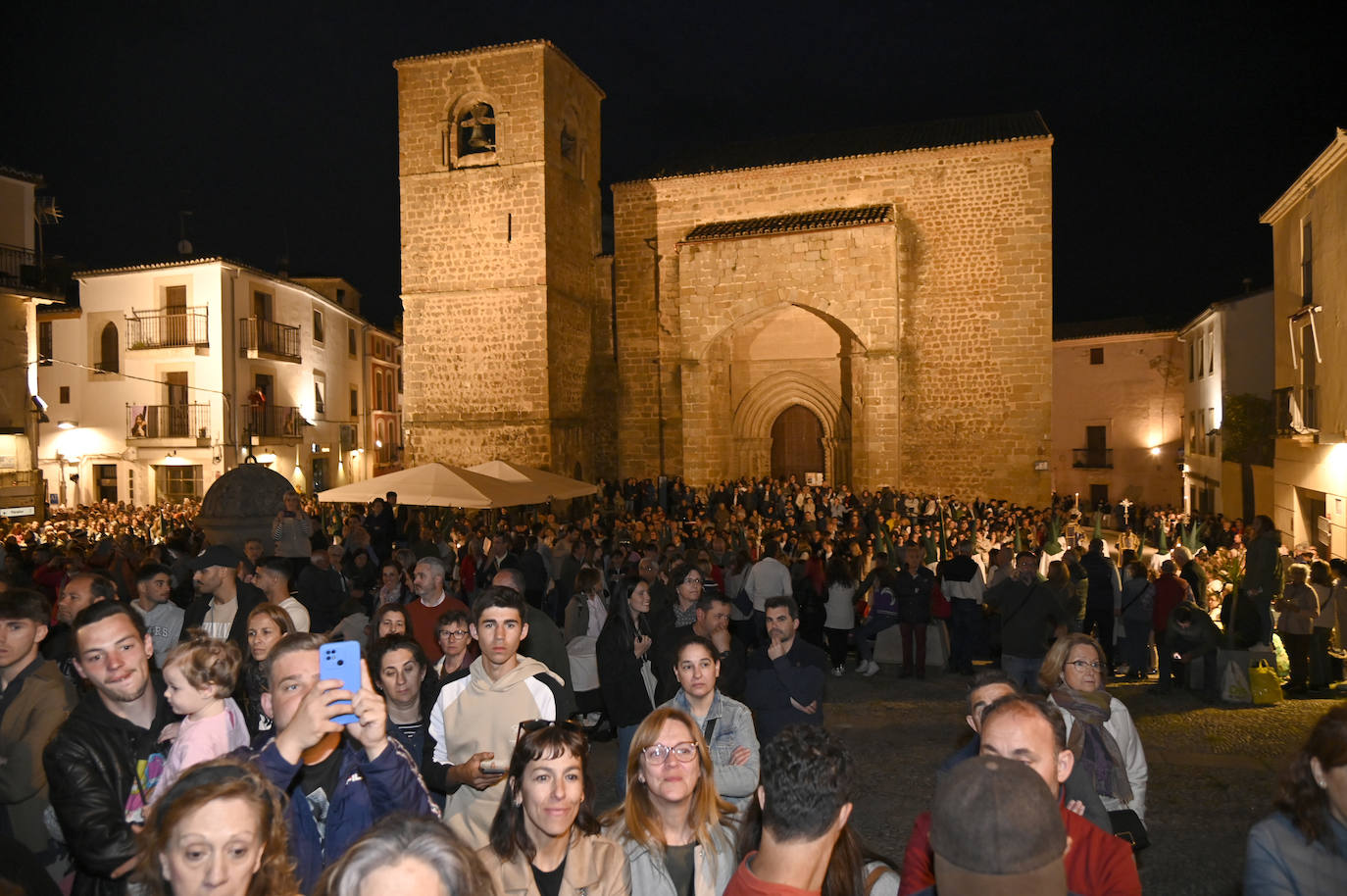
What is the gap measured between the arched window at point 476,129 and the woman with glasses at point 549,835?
20276 mm

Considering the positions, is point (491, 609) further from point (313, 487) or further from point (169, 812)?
point (313, 487)

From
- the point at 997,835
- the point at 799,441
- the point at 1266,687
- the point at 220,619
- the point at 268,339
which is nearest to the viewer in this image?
the point at 997,835

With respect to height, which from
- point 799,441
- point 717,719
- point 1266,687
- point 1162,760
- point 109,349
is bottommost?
point 1162,760

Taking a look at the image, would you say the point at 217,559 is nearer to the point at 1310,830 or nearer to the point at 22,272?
the point at 1310,830

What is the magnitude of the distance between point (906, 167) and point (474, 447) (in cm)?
1171

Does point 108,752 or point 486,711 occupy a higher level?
point 108,752

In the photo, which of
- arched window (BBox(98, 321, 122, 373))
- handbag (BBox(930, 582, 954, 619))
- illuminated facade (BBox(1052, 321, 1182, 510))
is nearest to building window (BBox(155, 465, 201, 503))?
arched window (BBox(98, 321, 122, 373))

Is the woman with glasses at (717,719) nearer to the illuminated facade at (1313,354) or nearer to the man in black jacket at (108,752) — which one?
the man in black jacket at (108,752)

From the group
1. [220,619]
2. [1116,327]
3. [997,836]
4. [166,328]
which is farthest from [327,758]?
[1116,327]

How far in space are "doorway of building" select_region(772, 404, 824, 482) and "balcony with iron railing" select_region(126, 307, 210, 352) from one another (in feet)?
46.4

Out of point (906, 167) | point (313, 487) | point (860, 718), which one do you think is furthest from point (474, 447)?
point (860, 718)

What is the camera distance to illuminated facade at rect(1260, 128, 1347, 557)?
38.2 feet

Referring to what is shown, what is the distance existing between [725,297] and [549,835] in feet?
61.2

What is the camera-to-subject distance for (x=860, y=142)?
21547 millimetres
